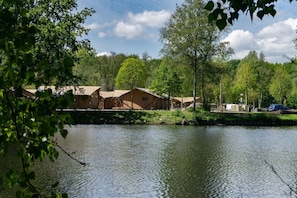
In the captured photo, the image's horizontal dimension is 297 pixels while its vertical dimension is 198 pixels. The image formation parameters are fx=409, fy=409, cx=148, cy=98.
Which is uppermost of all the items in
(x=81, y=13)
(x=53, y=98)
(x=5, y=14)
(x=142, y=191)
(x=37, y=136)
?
(x=81, y=13)

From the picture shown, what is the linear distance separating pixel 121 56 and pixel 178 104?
19.6 metres

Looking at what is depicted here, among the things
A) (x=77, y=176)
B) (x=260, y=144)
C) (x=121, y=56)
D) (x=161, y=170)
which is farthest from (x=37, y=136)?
(x=121, y=56)

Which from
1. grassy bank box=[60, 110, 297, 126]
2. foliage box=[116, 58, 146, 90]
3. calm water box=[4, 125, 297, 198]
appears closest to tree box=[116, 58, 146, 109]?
foliage box=[116, 58, 146, 90]

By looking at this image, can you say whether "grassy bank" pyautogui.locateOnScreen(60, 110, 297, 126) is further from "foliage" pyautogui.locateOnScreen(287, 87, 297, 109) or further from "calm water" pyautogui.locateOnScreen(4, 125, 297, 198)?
"foliage" pyautogui.locateOnScreen(287, 87, 297, 109)

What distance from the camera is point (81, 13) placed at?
32188mm

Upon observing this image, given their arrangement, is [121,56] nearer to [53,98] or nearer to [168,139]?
[168,139]

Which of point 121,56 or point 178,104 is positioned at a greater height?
point 121,56

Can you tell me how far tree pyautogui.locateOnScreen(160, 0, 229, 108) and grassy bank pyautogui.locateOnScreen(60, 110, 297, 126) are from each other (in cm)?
657

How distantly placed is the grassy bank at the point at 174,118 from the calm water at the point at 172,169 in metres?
14.7

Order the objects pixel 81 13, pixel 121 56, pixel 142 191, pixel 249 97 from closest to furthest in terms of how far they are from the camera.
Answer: pixel 142 191, pixel 81 13, pixel 249 97, pixel 121 56

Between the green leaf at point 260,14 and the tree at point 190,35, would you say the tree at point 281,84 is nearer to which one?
the tree at point 190,35

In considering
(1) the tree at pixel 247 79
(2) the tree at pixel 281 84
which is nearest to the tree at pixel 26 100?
(1) the tree at pixel 247 79

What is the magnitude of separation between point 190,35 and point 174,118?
30.8 ft

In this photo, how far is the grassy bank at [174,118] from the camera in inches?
1527
